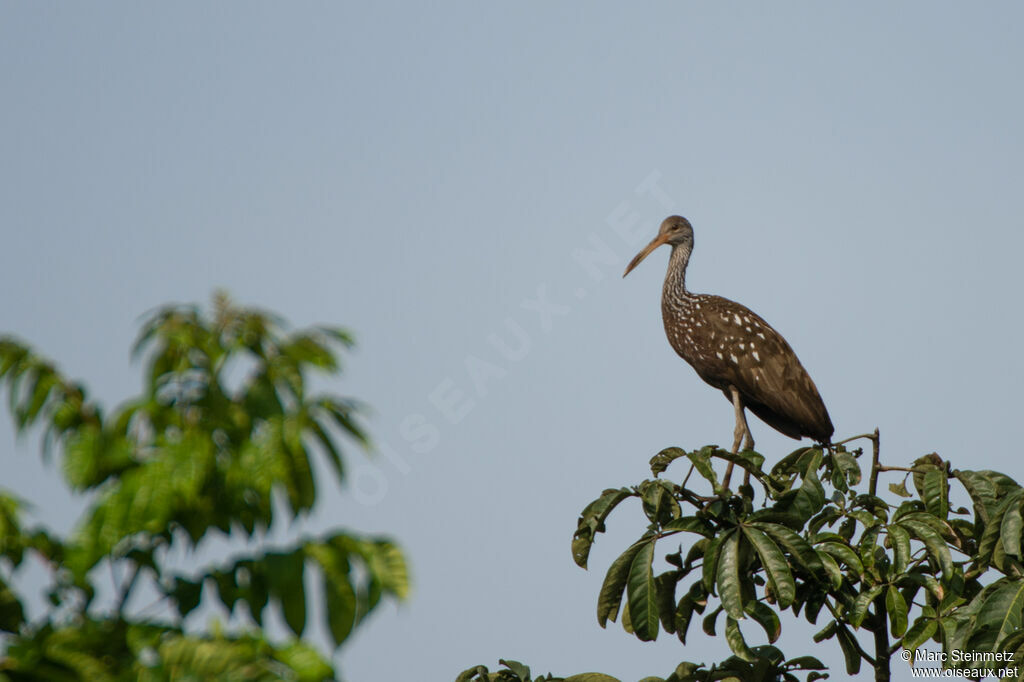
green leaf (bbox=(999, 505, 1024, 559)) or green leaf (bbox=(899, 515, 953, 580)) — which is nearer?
green leaf (bbox=(999, 505, 1024, 559))

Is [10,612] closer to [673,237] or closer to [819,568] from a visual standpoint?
[819,568]

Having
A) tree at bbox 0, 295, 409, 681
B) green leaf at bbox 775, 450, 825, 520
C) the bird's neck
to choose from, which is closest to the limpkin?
the bird's neck

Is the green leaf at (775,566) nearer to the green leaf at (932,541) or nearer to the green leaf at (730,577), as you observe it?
the green leaf at (730,577)

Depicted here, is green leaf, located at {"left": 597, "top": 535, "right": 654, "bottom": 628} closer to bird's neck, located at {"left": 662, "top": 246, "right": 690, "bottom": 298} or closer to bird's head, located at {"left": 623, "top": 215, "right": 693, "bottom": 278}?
bird's neck, located at {"left": 662, "top": 246, "right": 690, "bottom": 298}

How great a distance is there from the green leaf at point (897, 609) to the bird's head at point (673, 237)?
5.31 meters

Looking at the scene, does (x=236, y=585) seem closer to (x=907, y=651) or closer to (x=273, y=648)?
(x=273, y=648)

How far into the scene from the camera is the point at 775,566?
427cm

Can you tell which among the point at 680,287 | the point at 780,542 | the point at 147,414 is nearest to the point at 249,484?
the point at 147,414

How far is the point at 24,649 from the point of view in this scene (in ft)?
5.70

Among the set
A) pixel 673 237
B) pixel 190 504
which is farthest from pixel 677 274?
pixel 190 504

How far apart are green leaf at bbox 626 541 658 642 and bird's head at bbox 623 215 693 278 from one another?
531 cm

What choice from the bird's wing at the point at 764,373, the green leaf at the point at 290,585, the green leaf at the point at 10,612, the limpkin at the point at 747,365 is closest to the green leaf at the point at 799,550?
the limpkin at the point at 747,365

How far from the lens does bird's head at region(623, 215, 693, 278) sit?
9.51 m

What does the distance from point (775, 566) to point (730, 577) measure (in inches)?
7.1
